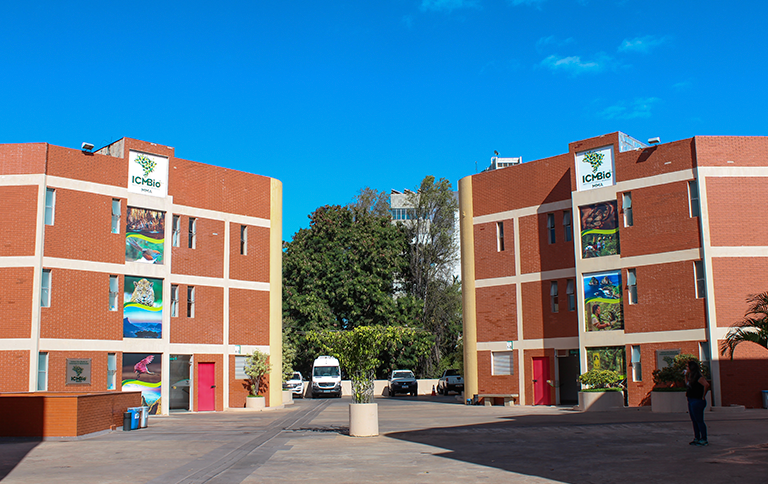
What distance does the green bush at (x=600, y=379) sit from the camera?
29.9m

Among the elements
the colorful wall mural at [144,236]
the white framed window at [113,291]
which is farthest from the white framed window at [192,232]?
the white framed window at [113,291]

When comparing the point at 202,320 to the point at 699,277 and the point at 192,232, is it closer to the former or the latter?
the point at 192,232

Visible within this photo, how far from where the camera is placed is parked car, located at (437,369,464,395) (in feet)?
172

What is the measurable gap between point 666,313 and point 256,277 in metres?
19.2

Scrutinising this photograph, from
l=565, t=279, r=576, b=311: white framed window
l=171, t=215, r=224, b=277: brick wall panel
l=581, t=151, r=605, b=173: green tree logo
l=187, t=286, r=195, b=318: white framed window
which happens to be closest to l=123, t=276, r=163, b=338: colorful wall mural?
l=171, t=215, r=224, b=277: brick wall panel

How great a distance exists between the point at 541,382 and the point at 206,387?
1588 cm

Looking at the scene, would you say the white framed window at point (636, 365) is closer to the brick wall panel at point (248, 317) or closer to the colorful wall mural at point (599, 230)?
the colorful wall mural at point (599, 230)

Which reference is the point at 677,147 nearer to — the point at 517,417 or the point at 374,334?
the point at 517,417

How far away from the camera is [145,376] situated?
31.3 metres

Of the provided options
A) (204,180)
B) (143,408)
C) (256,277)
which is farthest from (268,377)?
(143,408)

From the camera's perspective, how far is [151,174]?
32.7m

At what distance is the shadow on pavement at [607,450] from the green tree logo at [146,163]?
18749 mm

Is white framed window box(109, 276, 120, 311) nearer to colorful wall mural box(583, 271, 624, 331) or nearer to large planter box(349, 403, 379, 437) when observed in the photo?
large planter box(349, 403, 379, 437)

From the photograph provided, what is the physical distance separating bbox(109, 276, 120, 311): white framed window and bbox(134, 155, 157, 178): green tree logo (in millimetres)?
4868
